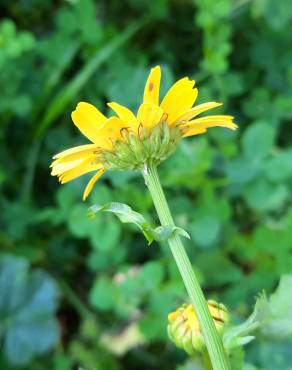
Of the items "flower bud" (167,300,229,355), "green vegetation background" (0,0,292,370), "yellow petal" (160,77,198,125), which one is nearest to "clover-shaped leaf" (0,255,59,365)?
"green vegetation background" (0,0,292,370)

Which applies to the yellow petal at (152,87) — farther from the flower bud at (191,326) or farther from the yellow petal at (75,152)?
the flower bud at (191,326)

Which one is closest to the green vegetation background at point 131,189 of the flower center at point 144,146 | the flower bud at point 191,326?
the flower bud at point 191,326

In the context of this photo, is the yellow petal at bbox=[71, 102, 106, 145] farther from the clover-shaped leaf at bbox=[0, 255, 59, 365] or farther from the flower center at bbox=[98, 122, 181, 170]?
the clover-shaped leaf at bbox=[0, 255, 59, 365]

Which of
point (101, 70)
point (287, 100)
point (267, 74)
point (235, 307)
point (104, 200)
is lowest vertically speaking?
point (235, 307)

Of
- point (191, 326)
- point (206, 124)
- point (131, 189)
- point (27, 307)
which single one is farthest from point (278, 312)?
point (27, 307)

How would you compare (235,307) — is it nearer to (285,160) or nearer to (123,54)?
(285,160)

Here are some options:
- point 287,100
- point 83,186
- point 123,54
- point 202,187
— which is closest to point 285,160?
point 202,187
